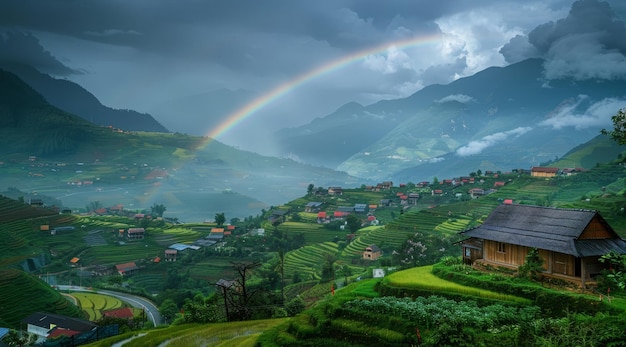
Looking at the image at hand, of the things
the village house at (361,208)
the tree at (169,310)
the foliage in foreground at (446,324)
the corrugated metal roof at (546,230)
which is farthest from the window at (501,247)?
the village house at (361,208)

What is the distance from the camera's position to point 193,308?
24.2 m

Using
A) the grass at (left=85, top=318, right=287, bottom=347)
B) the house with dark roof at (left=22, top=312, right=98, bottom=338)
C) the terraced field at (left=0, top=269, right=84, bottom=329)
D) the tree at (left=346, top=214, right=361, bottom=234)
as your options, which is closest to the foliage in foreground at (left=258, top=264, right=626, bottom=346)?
the grass at (left=85, top=318, right=287, bottom=347)

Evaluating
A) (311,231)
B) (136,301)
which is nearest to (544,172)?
(311,231)

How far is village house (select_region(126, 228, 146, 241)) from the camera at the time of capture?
272ft

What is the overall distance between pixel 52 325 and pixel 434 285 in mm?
36005

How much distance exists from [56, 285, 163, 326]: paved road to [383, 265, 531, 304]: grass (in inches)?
1273

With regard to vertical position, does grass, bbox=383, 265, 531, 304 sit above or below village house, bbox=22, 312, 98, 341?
above

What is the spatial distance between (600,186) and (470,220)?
28228 mm

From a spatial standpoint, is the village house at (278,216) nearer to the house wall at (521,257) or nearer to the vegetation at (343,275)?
the vegetation at (343,275)

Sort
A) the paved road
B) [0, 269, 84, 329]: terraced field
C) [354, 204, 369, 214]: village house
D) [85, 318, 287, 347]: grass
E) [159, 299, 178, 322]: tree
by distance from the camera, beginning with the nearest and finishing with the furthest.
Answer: [85, 318, 287, 347]: grass, [0, 269, 84, 329]: terraced field, [159, 299, 178, 322]: tree, the paved road, [354, 204, 369, 214]: village house

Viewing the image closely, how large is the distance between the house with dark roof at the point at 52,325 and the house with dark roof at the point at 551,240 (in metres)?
32.6

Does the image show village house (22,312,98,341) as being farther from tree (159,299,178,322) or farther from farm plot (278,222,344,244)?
farm plot (278,222,344,244)

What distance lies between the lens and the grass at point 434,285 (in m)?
15.7

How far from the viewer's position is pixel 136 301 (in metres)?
52.9
